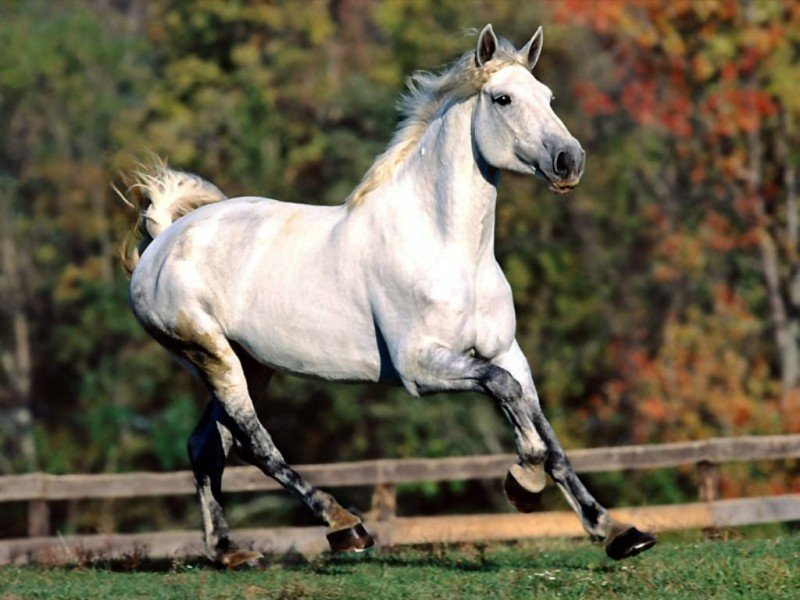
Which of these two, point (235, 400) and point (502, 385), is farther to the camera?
point (235, 400)

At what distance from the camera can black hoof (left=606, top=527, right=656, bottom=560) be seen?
7.31m

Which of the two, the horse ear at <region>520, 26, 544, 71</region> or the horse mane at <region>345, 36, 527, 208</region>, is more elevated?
the horse ear at <region>520, 26, 544, 71</region>

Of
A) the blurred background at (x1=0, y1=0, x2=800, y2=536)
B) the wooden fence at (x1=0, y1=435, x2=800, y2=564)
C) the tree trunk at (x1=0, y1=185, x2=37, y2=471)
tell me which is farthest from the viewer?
the tree trunk at (x1=0, y1=185, x2=37, y2=471)

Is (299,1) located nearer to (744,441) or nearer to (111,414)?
(111,414)

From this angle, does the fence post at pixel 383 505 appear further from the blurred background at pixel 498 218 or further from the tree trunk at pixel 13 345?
the tree trunk at pixel 13 345

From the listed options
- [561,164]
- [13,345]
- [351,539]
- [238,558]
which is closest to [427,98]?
[561,164]

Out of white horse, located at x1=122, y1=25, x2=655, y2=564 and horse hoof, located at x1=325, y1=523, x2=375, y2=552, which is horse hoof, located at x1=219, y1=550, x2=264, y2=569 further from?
horse hoof, located at x1=325, y1=523, x2=375, y2=552

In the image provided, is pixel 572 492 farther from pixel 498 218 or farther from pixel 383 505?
pixel 498 218

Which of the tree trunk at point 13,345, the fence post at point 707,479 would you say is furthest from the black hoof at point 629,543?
the tree trunk at point 13,345

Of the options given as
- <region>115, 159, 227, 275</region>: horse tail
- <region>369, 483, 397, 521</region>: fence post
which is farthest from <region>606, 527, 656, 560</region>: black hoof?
<region>369, 483, 397, 521</region>: fence post

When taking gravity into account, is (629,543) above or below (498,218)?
below

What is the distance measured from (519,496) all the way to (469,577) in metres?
0.63

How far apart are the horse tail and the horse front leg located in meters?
2.63

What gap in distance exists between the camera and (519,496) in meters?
7.44
